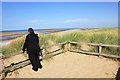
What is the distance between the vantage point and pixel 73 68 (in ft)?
21.8

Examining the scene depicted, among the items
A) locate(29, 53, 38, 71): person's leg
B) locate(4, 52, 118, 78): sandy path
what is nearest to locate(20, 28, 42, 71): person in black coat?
locate(29, 53, 38, 71): person's leg

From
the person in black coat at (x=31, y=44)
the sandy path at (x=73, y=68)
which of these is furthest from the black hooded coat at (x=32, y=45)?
the sandy path at (x=73, y=68)

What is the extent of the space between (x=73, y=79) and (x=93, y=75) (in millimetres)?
913

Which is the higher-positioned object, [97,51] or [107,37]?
[107,37]

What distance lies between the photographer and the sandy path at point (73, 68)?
584 centimetres

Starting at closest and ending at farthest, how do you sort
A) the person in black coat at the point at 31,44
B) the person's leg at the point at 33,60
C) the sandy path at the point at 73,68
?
1. the person in black coat at the point at 31,44
2. the sandy path at the point at 73,68
3. the person's leg at the point at 33,60

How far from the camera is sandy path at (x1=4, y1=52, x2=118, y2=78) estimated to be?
584 centimetres

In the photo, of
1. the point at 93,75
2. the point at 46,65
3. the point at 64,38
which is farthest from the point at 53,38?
the point at 93,75

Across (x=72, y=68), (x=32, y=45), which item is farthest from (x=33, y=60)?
(x=72, y=68)

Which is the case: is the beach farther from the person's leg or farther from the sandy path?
the person's leg

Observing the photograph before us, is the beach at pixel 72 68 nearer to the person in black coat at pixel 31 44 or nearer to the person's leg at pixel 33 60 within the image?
the person's leg at pixel 33 60

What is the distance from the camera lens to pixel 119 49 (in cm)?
773

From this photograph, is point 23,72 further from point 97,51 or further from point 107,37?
point 107,37

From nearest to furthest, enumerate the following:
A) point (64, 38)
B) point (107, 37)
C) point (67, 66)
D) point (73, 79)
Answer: point (73, 79) → point (67, 66) → point (107, 37) → point (64, 38)
